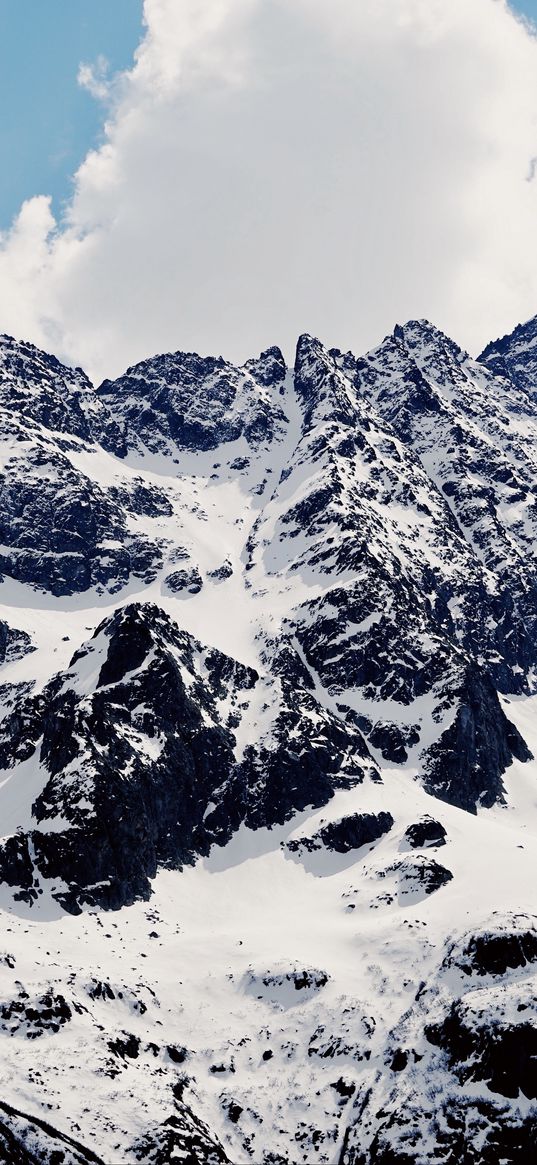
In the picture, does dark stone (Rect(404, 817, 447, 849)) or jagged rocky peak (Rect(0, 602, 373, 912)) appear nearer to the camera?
jagged rocky peak (Rect(0, 602, 373, 912))

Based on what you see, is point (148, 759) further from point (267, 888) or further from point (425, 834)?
point (425, 834)

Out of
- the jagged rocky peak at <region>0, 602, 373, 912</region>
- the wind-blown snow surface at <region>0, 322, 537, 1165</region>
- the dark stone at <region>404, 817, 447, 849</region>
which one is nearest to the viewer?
the wind-blown snow surface at <region>0, 322, 537, 1165</region>

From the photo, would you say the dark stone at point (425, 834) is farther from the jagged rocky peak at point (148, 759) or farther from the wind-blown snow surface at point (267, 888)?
the jagged rocky peak at point (148, 759)

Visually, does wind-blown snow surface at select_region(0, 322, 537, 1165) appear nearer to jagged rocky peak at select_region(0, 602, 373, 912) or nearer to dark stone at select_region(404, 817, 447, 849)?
jagged rocky peak at select_region(0, 602, 373, 912)

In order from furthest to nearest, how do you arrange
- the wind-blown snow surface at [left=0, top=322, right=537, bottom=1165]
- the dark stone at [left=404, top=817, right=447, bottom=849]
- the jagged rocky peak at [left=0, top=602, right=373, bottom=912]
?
1. the dark stone at [left=404, top=817, right=447, bottom=849]
2. the jagged rocky peak at [left=0, top=602, right=373, bottom=912]
3. the wind-blown snow surface at [left=0, top=322, right=537, bottom=1165]

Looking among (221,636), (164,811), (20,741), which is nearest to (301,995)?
(164,811)

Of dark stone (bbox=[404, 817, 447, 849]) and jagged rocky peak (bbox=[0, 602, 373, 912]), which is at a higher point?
jagged rocky peak (bbox=[0, 602, 373, 912])

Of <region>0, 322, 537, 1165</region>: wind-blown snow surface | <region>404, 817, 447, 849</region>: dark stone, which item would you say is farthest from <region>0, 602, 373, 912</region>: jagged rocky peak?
<region>404, 817, 447, 849</region>: dark stone

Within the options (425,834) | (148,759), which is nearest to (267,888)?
(425,834)

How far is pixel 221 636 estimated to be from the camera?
18525cm

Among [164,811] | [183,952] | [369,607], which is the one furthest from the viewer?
[369,607]

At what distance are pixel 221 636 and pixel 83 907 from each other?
251ft

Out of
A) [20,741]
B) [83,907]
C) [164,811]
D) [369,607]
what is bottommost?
[83,907]

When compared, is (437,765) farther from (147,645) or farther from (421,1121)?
(421,1121)
